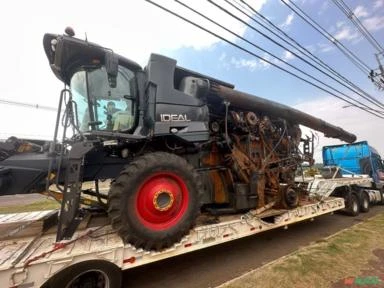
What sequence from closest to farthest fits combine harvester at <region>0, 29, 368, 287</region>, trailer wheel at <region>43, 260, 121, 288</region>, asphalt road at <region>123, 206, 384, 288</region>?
trailer wheel at <region>43, 260, 121, 288</region>
combine harvester at <region>0, 29, 368, 287</region>
asphalt road at <region>123, 206, 384, 288</region>

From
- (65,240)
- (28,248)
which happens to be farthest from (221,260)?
(28,248)

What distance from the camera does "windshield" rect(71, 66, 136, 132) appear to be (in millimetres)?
4285

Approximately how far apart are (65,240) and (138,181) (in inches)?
54.2

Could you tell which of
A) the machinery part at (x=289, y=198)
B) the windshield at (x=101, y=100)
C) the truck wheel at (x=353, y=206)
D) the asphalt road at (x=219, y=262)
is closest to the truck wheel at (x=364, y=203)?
the truck wheel at (x=353, y=206)

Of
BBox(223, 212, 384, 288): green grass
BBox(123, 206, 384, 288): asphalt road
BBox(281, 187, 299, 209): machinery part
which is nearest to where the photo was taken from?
BBox(223, 212, 384, 288): green grass

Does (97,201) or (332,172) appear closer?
(97,201)

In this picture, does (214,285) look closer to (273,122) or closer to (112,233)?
(112,233)

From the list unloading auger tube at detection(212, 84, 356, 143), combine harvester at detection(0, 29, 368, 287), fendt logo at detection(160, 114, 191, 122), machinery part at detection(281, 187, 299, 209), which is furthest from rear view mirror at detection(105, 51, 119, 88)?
machinery part at detection(281, 187, 299, 209)

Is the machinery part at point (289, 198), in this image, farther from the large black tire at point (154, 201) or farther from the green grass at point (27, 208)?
the green grass at point (27, 208)

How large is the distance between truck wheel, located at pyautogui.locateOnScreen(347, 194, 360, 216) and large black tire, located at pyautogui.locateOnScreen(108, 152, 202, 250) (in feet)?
28.2

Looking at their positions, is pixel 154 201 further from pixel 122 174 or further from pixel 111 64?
pixel 111 64

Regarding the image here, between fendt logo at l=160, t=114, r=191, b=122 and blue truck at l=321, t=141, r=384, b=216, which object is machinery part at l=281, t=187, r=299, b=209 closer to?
blue truck at l=321, t=141, r=384, b=216

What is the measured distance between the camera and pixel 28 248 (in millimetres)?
3652

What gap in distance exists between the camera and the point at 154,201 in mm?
4102
